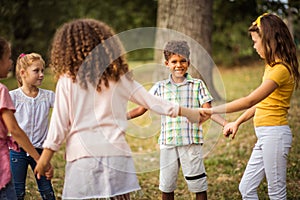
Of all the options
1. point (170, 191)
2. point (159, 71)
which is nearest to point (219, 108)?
point (170, 191)

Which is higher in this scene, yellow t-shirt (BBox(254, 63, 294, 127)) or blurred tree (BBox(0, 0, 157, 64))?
blurred tree (BBox(0, 0, 157, 64))

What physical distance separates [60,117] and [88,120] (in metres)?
0.17

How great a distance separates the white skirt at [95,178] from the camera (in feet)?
10.1

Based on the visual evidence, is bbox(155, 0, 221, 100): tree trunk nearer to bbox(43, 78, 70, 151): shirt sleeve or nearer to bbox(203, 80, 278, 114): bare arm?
bbox(203, 80, 278, 114): bare arm

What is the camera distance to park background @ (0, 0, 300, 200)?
5.85 metres

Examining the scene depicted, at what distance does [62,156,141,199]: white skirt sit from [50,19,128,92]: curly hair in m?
0.46

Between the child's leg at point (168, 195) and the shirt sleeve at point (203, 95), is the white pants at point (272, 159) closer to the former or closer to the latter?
the shirt sleeve at point (203, 95)

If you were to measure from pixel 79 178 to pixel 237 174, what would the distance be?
11.1ft

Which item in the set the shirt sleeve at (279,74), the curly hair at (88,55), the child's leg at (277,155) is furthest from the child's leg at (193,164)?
the curly hair at (88,55)

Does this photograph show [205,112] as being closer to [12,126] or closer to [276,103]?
[276,103]

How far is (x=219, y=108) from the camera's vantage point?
3.68m

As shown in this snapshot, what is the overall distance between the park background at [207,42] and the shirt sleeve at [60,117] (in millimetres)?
1214

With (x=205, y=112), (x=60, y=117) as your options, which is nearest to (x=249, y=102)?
(x=205, y=112)

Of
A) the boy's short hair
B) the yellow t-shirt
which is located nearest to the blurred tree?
the boy's short hair
